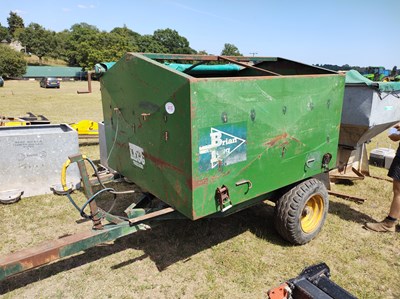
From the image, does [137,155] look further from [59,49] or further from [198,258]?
[59,49]

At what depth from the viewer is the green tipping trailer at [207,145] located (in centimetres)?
Answer: 257

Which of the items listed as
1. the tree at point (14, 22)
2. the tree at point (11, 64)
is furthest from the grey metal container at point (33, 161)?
the tree at point (14, 22)

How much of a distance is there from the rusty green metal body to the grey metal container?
4.88ft

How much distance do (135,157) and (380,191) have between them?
4.42m

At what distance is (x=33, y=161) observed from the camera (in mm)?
4762

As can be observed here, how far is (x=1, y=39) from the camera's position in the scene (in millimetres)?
85438

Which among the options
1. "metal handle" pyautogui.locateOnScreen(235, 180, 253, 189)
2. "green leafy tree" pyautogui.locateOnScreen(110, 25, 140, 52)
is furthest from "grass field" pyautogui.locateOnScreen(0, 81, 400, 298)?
"green leafy tree" pyautogui.locateOnScreen(110, 25, 140, 52)

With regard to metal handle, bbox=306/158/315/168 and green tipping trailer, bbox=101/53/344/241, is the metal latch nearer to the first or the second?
green tipping trailer, bbox=101/53/344/241

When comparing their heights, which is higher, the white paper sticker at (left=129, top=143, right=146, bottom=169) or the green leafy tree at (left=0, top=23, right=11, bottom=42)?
the green leafy tree at (left=0, top=23, right=11, bottom=42)

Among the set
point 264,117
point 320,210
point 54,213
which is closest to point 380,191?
point 320,210

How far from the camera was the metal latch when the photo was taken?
9.12 ft

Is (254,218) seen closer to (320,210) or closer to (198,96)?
(320,210)

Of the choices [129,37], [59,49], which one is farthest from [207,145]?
[129,37]

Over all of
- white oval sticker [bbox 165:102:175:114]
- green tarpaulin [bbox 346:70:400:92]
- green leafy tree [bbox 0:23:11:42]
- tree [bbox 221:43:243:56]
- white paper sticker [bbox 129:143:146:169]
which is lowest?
white paper sticker [bbox 129:143:146:169]
